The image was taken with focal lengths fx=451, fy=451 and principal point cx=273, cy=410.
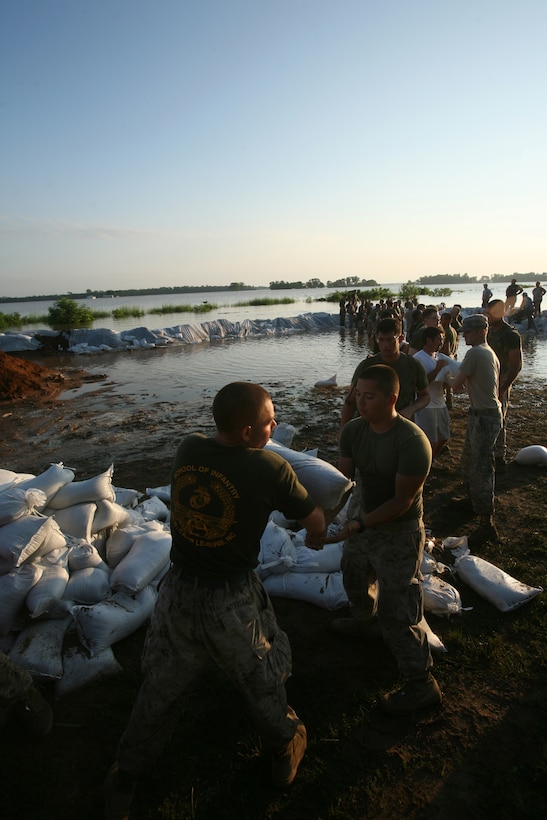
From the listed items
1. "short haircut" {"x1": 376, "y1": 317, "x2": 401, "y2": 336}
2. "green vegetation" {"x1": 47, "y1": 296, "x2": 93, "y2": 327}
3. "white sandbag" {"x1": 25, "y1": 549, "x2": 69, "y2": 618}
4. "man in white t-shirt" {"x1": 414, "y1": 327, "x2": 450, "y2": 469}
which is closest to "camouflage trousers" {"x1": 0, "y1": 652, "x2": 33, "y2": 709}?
"white sandbag" {"x1": 25, "y1": 549, "x2": 69, "y2": 618}

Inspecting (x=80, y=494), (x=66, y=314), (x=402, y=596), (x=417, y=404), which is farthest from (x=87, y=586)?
(x=66, y=314)

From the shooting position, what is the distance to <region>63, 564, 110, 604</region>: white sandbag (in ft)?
9.70

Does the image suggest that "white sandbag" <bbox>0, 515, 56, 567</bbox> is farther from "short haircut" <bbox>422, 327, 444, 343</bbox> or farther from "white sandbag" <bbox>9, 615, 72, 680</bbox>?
"short haircut" <bbox>422, 327, 444, 343</bbox>

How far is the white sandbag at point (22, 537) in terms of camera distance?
2.83m

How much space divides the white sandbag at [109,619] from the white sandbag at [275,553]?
853 millimetres

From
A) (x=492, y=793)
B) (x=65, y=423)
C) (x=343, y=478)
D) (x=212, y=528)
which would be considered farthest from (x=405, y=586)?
(x=65, y=423)

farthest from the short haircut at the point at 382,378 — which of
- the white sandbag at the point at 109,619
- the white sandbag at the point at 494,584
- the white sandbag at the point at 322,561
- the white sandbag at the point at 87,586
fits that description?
the white sandbag at the point at 87,586

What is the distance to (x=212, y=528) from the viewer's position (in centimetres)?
174

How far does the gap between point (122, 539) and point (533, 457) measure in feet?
16.0

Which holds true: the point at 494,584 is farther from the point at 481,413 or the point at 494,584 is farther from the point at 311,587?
the point at 481,413

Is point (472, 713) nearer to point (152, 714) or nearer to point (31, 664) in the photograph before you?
point (152, 714)

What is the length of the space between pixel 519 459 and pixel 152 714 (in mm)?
5314

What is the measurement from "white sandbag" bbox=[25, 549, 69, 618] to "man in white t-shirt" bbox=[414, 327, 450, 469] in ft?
11.6

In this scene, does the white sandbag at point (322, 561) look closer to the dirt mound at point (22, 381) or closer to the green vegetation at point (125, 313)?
the dirt mound at point (22, 381)
